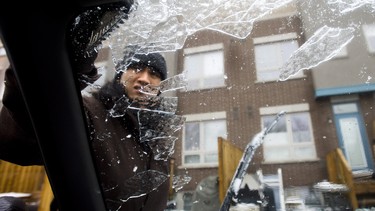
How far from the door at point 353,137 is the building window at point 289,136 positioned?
0.09 metres

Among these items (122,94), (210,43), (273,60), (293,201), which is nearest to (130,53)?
(122,94)

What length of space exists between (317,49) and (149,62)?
0.63m

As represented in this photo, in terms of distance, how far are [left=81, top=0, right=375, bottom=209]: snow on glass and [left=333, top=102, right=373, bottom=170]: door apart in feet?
0.70

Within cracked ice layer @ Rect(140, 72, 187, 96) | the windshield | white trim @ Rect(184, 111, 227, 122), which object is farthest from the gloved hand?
white trim @ Rect(184, 111, 227, 122)

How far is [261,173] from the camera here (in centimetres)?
107

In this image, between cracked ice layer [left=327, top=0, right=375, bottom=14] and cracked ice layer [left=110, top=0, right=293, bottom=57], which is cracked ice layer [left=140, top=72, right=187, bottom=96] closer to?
cracked ice layer [left=110, top=0, right=293, bottom=57]

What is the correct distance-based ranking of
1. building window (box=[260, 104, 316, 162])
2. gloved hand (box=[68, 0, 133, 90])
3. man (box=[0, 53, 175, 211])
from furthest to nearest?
man (box=[0, 53, 175, 211])
building window (box=[260, 104, 316, 162])
gloved hand (box=[68, 0, 133, 90])

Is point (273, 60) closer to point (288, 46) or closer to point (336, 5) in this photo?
point (288, 46)

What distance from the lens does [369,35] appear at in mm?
1064

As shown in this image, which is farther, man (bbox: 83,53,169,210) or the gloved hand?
man (bbox: 83,53,169,210)

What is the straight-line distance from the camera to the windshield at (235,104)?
0.99 m

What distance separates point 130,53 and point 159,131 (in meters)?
0.32

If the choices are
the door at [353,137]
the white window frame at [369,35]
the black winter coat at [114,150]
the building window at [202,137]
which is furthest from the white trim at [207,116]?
the white window frame at [369,35]

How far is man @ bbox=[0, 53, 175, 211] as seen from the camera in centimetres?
108
